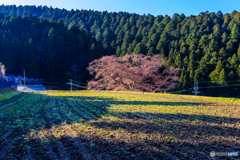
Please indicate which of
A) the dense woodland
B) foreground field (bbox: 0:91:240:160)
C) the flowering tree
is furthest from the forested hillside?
foreground field (bbox: 0:91:240:160)

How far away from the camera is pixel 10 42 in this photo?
4012 cm

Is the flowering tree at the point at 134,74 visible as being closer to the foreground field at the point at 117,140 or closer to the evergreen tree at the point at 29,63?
the evergreen tree at the point at 29,63

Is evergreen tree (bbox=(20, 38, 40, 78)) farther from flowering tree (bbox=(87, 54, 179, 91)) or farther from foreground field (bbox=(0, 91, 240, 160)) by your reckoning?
foreground field (bbox=(0, 91, 240, 160))

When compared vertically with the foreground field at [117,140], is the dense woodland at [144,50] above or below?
above

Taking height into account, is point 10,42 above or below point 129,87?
above

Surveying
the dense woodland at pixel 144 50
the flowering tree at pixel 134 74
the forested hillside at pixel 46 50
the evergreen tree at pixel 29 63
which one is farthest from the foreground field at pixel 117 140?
the forested hillside at pixel 46 50

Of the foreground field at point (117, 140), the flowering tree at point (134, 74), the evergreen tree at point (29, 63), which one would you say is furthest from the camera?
the evergreen tree at point (29, 63)

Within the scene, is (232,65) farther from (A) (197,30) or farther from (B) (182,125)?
(B) (182,125)

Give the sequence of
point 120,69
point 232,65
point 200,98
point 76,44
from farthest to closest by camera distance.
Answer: point 76,44 < point 232,65 < point 120,69 < point 200,98

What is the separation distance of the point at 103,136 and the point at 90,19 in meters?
81.8

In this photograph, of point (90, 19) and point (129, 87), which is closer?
point (129, 87)

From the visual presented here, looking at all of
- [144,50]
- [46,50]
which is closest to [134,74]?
[144,50]

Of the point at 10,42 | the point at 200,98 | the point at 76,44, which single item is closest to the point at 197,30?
the point at 76,44

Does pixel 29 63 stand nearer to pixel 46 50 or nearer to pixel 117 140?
pixel 46 50
